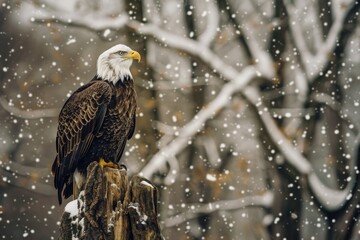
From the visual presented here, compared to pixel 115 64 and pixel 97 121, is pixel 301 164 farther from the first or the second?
pixel 97 121

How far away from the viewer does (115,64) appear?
7.12m

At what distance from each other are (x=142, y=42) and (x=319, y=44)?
2.33 m

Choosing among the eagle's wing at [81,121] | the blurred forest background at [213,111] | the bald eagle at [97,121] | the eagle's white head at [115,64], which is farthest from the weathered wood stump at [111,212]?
the blurred forest background at [213,111]

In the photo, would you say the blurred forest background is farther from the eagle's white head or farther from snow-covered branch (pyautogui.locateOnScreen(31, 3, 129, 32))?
the eagle's white head

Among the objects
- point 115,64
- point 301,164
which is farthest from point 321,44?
point 115,64

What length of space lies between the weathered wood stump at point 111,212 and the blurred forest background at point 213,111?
19.6 ft

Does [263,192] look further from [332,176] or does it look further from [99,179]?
[99,179]

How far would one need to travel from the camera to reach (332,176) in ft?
40.0

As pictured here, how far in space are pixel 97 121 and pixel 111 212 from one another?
60.7 inches

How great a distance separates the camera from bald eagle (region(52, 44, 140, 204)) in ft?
22.5

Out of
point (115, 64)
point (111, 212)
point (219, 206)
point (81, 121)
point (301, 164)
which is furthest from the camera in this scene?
point (219, 206)

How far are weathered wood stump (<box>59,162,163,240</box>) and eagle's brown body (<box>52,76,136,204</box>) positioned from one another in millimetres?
1180

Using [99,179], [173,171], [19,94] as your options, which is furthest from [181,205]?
[99,179]

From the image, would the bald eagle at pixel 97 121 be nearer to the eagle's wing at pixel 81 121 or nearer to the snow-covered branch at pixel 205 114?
the eagle's wing at pixel 81 121
